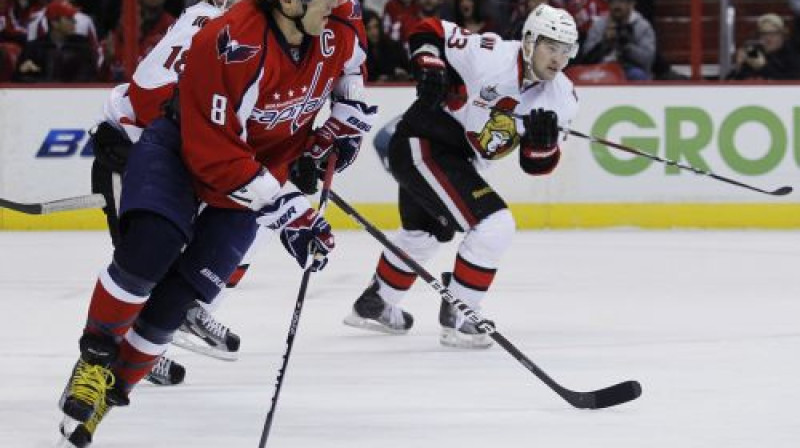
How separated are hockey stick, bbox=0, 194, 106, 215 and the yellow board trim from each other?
4203mm

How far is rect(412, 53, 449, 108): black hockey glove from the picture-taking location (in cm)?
539

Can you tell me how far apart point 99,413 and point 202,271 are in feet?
1.15

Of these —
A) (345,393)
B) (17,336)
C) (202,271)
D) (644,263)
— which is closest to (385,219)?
(644,263)

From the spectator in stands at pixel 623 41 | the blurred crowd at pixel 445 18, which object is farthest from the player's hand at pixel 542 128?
the spectator in stands at pixel 623 41

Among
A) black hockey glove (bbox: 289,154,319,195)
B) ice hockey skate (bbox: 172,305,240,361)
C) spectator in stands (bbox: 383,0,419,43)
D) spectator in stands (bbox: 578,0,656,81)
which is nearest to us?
black hockey glove (bbox: 289,154,319,195)

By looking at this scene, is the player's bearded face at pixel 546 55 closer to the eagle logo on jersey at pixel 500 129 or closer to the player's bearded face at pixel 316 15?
the eagle logo on jersey at pixel 500 129

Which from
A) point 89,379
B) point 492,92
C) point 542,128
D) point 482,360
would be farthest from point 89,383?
point 492,92

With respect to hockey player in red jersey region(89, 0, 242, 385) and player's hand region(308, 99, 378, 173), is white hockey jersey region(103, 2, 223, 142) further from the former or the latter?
player's hand region(308, 99, 378, 173)

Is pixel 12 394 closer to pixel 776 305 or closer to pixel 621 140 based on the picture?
pixel 776 305

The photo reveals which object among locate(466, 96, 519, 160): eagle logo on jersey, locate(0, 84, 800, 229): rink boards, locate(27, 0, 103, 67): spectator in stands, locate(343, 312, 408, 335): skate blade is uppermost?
locate(466, 96, 519, 160): eagle logo on jersey

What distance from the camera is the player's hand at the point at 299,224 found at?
12.3 feet

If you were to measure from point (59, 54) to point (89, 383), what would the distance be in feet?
18.9

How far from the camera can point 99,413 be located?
378cm

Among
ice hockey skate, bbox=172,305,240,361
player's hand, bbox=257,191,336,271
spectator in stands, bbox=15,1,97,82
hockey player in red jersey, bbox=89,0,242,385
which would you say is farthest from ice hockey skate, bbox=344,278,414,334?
spectator in stands, bbox=15,1,97,82
